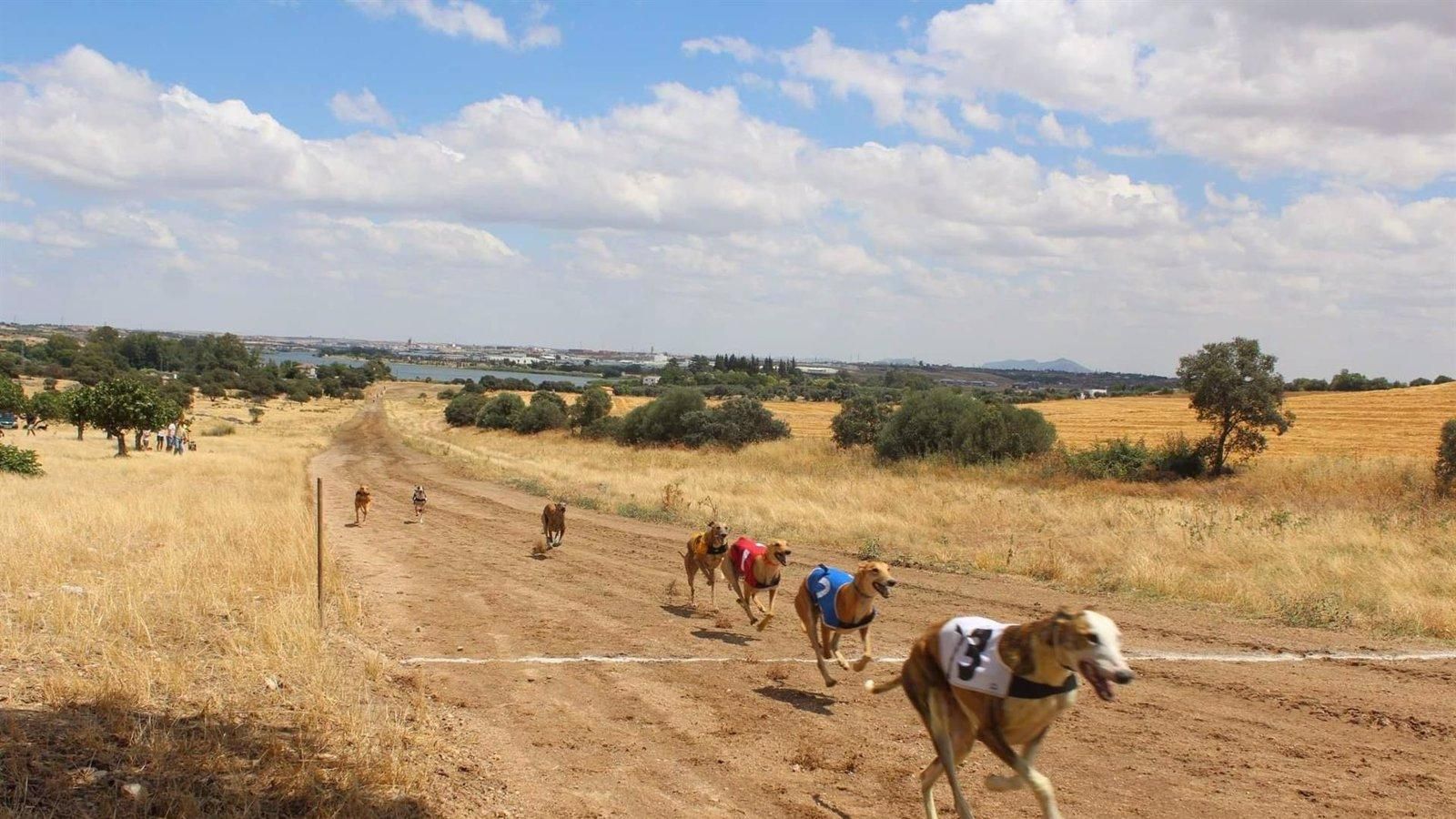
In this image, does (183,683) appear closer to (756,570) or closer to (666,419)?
(756,570)

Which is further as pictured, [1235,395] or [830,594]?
[1235,395]

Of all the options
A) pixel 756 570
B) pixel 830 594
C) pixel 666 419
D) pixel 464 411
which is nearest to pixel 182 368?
pixel 464 411

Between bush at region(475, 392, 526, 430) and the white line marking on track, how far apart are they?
60463 mm

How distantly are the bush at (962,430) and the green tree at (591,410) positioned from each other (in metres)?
28.0

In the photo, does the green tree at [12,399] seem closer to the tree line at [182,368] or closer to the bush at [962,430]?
the tree line at [182,368]

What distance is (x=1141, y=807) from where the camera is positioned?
5.79 metres

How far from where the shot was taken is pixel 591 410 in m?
62.2

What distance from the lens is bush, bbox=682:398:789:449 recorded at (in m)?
49.5

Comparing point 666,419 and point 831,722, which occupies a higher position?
point 831,722

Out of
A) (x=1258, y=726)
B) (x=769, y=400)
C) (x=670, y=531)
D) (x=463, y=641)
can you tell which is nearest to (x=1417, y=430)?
(x=670, y=531)

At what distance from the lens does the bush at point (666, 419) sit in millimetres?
52531

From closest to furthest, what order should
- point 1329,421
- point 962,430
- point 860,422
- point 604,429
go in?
point 962,430
point 860,422
point 1329,421
point 604,429

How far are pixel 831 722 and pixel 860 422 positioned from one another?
35424mm

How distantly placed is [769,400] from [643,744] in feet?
278
